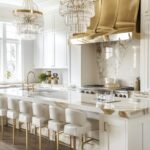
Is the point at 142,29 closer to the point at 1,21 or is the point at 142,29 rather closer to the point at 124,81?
the point at 124,81

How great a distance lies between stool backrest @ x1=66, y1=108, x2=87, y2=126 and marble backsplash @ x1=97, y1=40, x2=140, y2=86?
280 cm

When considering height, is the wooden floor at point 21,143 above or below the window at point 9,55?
below

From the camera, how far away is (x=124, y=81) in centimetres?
596

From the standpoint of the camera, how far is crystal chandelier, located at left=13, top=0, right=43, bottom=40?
4.42 meters

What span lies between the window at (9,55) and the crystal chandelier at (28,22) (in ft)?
8.74

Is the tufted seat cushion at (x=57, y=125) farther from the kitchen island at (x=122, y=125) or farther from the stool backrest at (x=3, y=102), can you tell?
the stool backrest at (x=3, y=102)

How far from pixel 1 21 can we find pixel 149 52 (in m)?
4.12

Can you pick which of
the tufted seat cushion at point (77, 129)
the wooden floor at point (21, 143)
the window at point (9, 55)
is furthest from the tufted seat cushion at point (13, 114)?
the window at point (9, 55)

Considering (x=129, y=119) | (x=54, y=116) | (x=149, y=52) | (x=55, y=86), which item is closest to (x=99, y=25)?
(x=149, y=52)

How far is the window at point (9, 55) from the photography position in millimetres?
7281

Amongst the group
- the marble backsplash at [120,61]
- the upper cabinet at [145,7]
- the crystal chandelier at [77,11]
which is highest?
the upper cabinet at [145,7]

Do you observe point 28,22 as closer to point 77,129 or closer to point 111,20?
point 111,20

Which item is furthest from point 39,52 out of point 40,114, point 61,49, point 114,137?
point 114,137

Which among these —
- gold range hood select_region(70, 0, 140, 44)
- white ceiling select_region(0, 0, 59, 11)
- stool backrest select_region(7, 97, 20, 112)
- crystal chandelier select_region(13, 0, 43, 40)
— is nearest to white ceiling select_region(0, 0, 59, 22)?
white ceiling select_region(0, 0, 59, 11)
